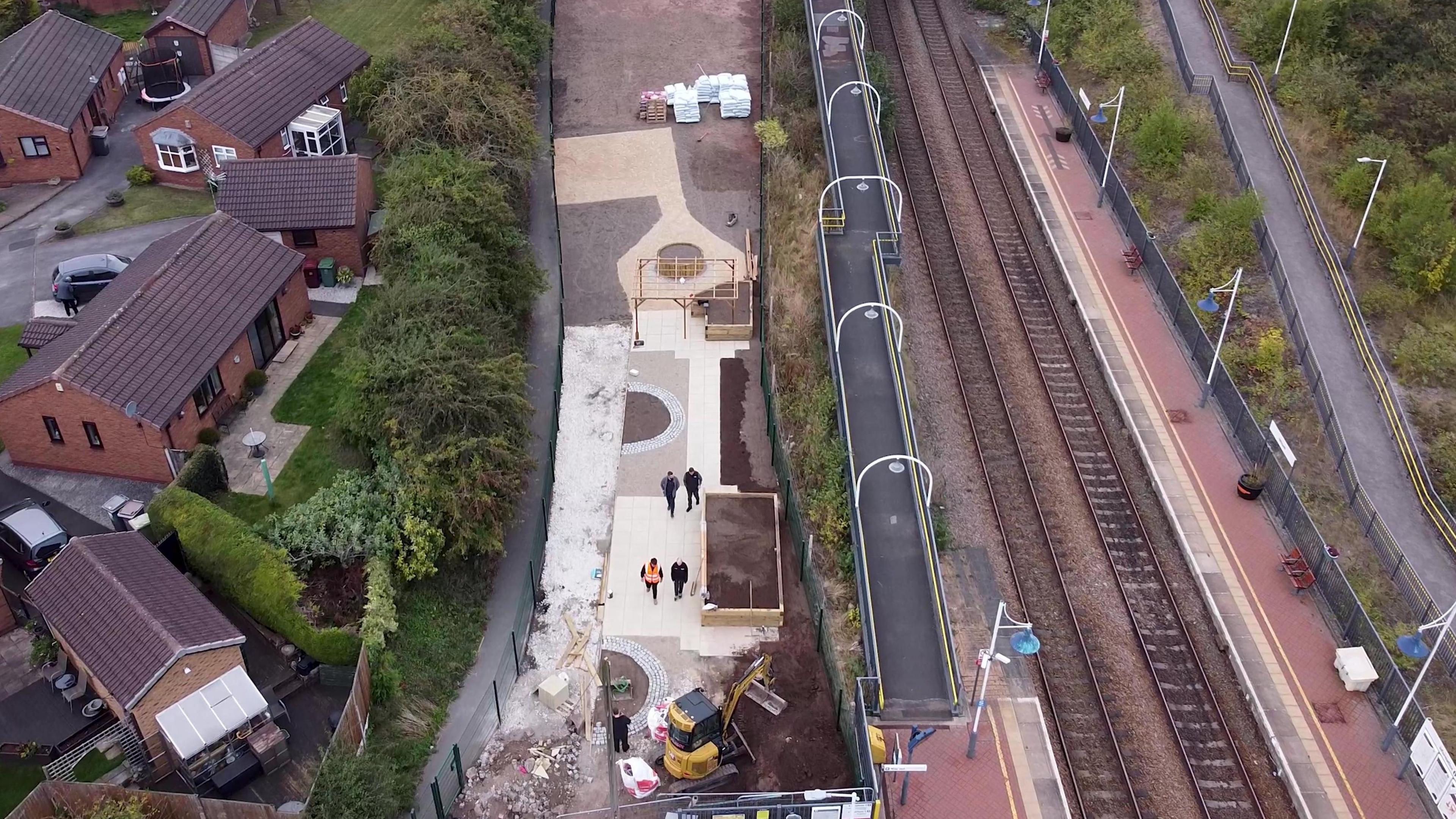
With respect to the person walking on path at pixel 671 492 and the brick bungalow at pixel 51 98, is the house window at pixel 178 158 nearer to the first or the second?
the brick bungalow at pixel 51 98

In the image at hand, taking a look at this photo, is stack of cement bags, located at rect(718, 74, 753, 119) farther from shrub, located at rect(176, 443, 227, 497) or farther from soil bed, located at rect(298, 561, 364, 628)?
soil bed, located at rect(298, 561, 364, 628)

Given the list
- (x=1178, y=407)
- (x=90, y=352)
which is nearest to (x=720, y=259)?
(x=1178, y=407)

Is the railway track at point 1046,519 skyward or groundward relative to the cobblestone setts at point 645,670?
skyward

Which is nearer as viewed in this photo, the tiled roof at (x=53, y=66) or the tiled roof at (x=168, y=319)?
the tiled roof at (x=168, y=319)

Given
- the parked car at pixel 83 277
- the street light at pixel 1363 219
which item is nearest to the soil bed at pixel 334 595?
the parked car at pixel 83 277

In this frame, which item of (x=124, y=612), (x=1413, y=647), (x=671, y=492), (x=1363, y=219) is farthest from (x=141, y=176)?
(x=1413, y=647)

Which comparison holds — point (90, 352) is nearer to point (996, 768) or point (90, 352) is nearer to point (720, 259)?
point (720, 259)

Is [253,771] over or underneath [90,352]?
underneath

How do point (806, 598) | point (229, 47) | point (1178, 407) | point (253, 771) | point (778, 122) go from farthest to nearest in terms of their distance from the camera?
point (229, 47) → point (778, 122) → point (1178, 407) → point (806, 598) → point (253, 771)
